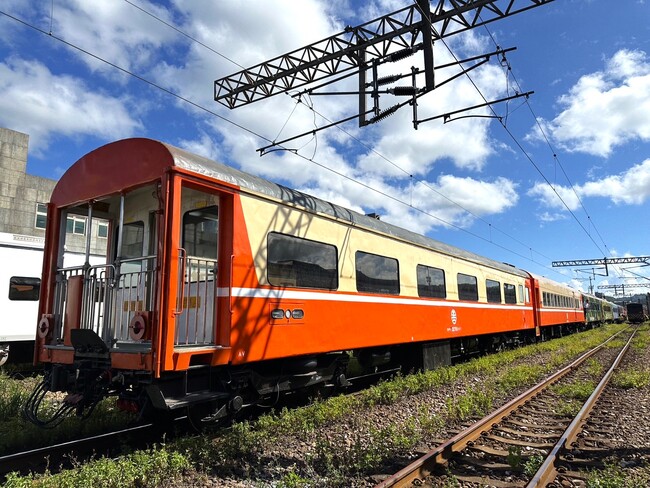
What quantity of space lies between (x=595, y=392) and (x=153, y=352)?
797 cm

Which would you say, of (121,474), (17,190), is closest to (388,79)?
(121,474)

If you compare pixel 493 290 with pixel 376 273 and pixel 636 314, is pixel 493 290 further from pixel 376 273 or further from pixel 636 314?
pixel 636 314

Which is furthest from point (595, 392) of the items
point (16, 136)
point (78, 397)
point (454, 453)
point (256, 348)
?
point (16, 136)

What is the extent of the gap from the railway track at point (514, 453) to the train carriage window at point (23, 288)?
1018 centimetres

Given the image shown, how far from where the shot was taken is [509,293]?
1680cm

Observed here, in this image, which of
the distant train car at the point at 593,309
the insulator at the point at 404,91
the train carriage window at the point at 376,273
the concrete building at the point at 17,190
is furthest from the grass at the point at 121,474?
the distant train car at the point at 593,309

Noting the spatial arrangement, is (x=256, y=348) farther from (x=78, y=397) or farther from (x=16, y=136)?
(x=16, y=136)

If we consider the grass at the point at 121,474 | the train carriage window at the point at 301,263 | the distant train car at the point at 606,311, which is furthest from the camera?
the distant train car at the point at 606,311

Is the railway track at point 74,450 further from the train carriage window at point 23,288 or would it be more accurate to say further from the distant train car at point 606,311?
the distant train car at point 606,311

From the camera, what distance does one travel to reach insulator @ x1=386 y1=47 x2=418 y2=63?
915 cm

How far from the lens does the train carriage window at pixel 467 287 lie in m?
12.6

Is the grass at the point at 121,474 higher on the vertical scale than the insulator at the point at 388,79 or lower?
lower

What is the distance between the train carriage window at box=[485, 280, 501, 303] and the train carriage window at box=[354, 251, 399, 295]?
6279mm

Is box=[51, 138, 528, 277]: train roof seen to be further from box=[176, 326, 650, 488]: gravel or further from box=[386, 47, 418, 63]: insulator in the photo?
box=[386, 47, 418, 63]: insulator
